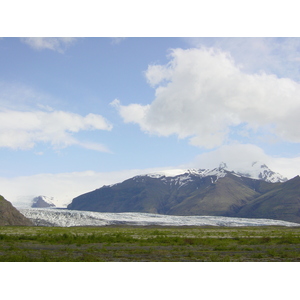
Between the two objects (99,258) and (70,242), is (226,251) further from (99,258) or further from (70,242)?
(70,242)

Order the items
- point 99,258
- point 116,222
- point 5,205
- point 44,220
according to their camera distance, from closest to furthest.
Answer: point 99,258, point 5,205, point 44,220, point 116,222

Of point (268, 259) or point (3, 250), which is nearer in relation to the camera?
point (268, 259)

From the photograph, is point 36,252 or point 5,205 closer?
point 36,252

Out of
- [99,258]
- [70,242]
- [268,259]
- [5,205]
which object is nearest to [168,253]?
[99,258]

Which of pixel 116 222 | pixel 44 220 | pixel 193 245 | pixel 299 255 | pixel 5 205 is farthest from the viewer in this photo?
pixel 116 222

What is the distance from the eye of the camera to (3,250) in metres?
29.4

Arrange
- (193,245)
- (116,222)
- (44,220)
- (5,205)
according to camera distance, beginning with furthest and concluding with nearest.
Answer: (116,222)
(44,220)
(5,205)
(193,245)

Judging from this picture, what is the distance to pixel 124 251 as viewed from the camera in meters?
30.2

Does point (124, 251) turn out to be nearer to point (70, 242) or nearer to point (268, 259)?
Answer: point (70, 242)

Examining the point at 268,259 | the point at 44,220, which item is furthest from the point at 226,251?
the point at 44,220

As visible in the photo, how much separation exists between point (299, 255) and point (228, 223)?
6913 inches

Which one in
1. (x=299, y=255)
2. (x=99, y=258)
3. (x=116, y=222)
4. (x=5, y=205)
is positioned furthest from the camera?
(x=116, y=222)

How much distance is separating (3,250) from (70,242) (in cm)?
884

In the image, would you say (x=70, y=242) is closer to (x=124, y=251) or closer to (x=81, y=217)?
(x=124, y=251)
